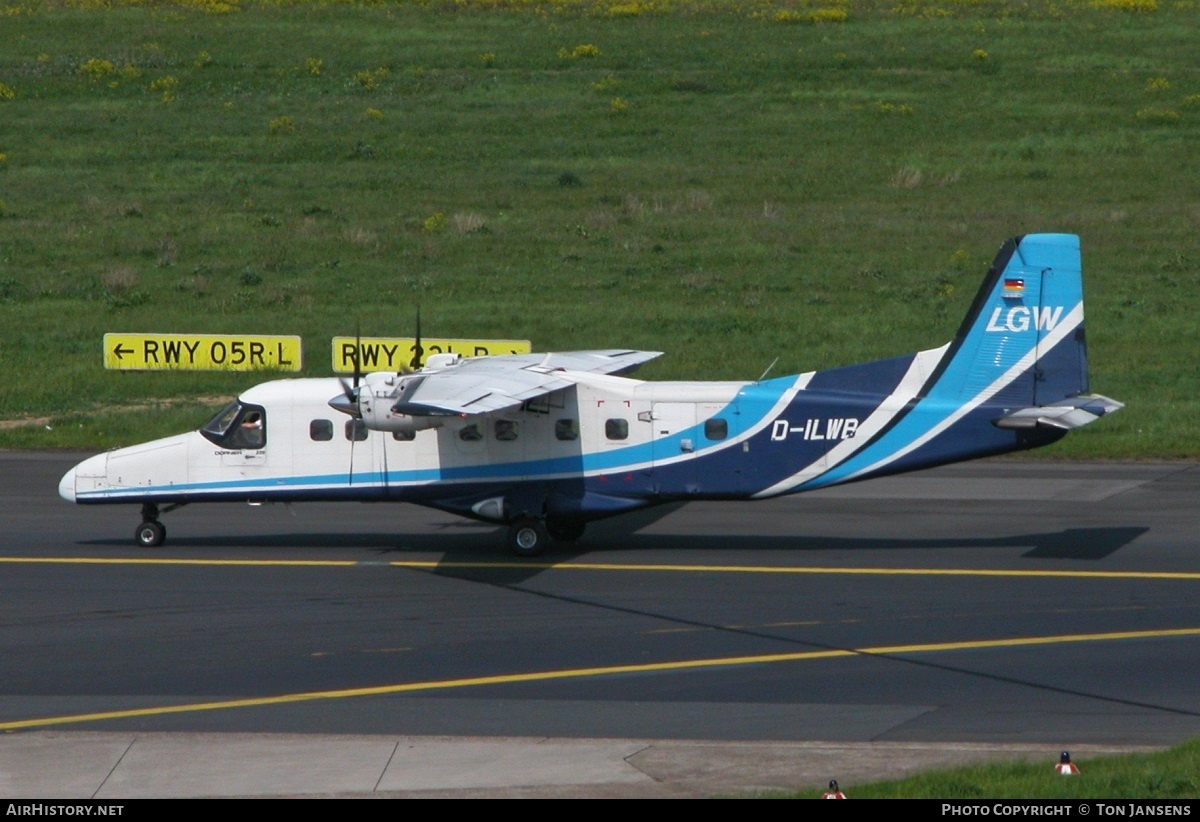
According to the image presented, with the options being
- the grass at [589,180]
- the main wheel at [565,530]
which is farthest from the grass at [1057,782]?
the grass at [589,180]

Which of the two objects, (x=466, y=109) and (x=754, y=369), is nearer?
(x=754, y=369)

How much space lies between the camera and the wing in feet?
60.4

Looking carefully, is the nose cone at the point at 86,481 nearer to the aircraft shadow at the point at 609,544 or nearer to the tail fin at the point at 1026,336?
the aircraft shadow at the point at 609,544

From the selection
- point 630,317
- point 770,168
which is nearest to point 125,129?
point 770,168

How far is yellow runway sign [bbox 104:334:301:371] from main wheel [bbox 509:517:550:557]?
17.2 meters

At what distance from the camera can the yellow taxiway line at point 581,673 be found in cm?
1428

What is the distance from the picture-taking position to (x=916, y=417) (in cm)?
2031

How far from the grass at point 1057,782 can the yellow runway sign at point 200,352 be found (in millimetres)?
28028

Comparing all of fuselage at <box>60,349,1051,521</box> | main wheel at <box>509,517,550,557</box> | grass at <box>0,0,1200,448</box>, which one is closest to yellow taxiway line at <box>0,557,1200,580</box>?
main wheel at <box>509,517,550,557</box>

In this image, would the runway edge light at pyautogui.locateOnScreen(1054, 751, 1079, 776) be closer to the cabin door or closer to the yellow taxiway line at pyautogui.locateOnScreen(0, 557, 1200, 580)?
the yellow taxiway line at pyautogui.locateOnScreen(0, 557, 1200, 580)

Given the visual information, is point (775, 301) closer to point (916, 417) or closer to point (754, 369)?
point (754, 369)

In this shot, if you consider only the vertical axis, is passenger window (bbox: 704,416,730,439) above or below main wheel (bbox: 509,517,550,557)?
above

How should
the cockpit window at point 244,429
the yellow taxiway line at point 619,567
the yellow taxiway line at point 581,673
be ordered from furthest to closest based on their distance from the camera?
the cockpit window at point 244,429, the yellow taxiway line at point 619,567, the yellow taxiway line at point 581,673
